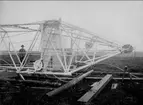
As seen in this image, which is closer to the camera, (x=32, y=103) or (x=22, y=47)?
(x=32, y=103)

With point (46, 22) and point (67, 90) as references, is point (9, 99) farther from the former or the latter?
point (46, 22)

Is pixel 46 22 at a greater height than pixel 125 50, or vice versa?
pixel 46 22

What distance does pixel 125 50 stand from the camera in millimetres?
10984

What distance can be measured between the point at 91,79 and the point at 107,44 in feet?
9.67

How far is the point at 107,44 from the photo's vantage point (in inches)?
405

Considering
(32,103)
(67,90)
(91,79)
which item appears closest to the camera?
(32,103)

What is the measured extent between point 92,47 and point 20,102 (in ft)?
22.2

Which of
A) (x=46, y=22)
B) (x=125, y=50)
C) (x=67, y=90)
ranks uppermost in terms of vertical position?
(x=46, y=22)

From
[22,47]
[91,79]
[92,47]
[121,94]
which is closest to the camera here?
[121,94]

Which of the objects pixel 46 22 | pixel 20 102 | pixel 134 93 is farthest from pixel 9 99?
pixel 134 93

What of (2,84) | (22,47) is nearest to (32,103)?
(2,84)

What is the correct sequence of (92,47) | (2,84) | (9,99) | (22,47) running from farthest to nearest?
(22,47)
(92,47)
(2,84)
(9,99)

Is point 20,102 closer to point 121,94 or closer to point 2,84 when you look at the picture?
point 2,84

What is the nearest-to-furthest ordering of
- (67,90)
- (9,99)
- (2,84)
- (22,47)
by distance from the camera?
(9,99), (67,90), (2,84), (22,47)
